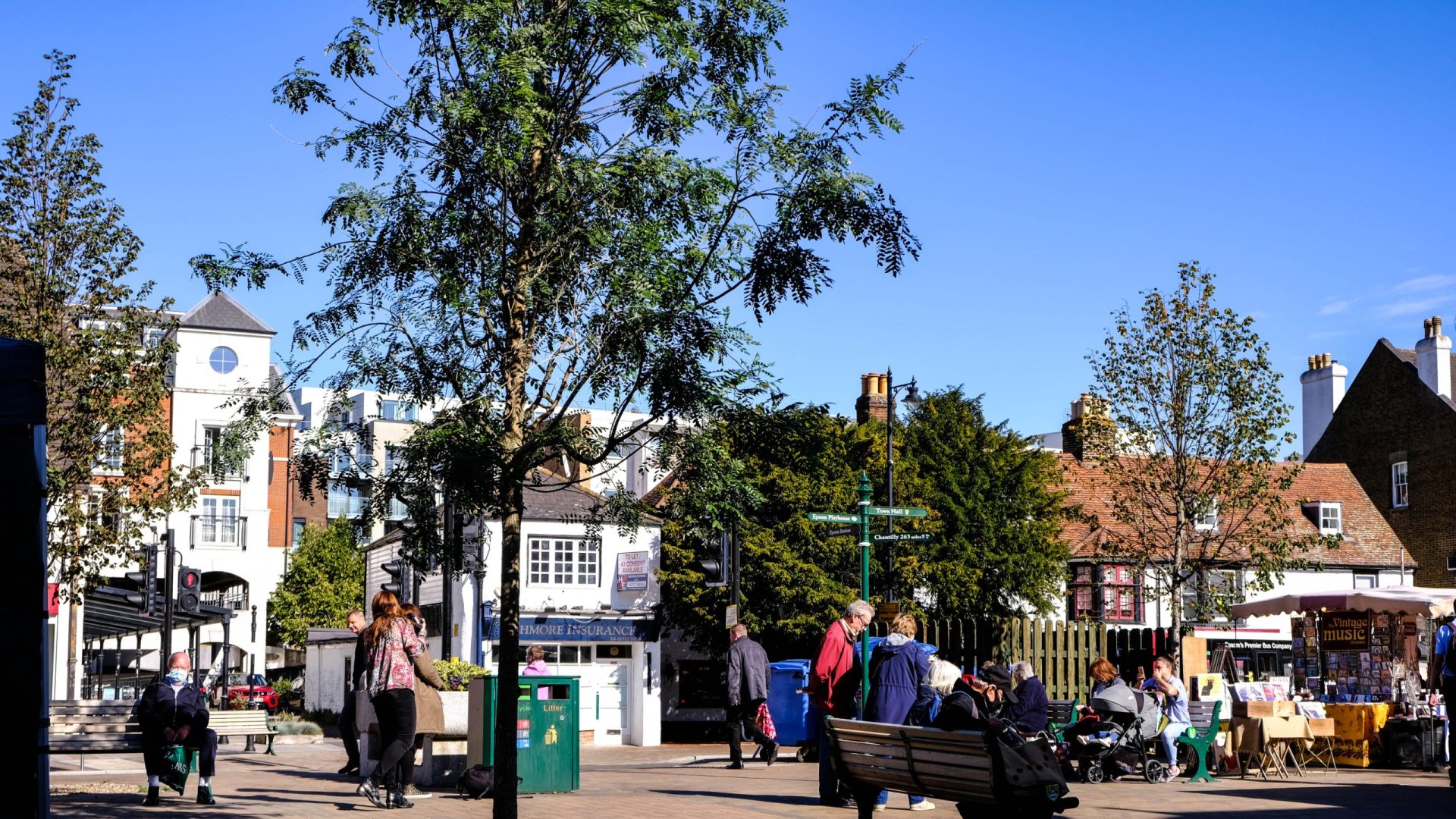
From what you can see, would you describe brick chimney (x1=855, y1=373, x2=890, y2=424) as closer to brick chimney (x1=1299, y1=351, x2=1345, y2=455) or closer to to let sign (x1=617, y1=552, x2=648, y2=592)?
to let sign (x1=617, y1=552, x2=648, y2=592)

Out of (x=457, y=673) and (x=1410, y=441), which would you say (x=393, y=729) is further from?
(x=1410, y=441)

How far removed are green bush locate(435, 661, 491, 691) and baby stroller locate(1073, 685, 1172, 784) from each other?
6.72 meters

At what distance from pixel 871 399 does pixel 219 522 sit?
24.7 m

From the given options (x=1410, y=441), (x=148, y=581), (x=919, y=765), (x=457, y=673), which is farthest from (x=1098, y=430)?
(x=1410, y=441)

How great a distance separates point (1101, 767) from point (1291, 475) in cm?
1800

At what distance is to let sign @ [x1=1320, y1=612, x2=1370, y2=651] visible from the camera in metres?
23.5

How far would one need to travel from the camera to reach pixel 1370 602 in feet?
71.7

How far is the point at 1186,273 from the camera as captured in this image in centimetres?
3234

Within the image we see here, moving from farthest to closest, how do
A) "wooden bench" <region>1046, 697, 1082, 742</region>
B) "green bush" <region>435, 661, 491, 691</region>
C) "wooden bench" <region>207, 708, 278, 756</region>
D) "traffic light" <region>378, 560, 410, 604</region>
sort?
"wooden bench" <region>207, 708, 278, 756</region> → "traffic light" <region>378, 560, 410, 604</region> → "wooden bench" <region>1046, 697, 1082, 742</region> → "green bush" <region>435, 661, 491, 691</region>

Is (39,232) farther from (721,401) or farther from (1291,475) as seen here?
(1291,475)

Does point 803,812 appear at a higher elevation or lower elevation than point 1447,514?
lower

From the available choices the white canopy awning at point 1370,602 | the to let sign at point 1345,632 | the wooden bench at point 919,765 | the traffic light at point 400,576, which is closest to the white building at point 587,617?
the traffic light at point 400,576

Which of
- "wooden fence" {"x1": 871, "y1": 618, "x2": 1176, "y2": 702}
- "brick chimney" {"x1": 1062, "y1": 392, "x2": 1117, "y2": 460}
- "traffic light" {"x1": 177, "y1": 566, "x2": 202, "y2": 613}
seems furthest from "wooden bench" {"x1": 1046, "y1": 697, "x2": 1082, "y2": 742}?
"brick chimney" {"x1": 1062, "y1": 392, "x2": 1117, "y2": 460}

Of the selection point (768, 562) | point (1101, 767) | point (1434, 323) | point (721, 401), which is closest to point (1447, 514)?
point (1434, 323)
